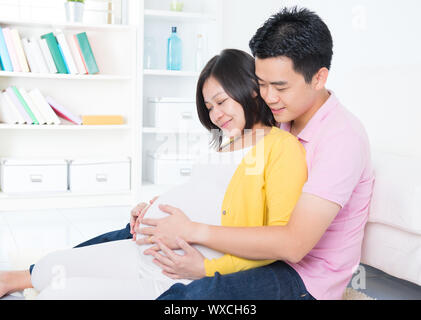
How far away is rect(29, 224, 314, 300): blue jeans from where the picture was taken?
1.00 m

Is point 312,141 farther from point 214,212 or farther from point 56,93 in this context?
point 56,93

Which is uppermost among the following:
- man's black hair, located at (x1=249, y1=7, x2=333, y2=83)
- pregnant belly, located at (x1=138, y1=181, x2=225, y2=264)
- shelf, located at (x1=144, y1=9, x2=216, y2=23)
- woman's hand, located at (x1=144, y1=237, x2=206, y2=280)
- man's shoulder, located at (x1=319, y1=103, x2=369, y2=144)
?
shelf, located at (x1=144, y1=9, x2=216, y2=23)

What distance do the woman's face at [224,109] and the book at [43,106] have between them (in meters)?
2.02

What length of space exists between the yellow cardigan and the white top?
0.07 ft

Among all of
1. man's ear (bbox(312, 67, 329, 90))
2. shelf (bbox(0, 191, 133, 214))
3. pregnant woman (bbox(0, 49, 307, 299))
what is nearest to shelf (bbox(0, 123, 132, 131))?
shelf (bbox(0, 191, 133, 214))

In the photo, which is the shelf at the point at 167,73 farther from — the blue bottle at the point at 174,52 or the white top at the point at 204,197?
the white top at the point at 204,197

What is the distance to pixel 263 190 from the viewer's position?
1087mm

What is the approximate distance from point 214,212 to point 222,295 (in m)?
0.19

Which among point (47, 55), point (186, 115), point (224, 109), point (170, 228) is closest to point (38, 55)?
point (47, 55)

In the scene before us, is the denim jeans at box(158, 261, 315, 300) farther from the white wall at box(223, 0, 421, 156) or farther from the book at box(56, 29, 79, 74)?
the book at box(56, 29, 79, 74)

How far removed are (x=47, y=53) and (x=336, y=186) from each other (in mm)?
2380

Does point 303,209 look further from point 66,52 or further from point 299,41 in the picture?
point 66,52

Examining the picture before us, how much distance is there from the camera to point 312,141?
1.16 meters

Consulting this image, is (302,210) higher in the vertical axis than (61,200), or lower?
higher
